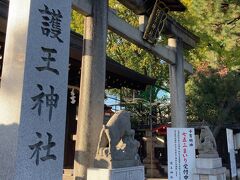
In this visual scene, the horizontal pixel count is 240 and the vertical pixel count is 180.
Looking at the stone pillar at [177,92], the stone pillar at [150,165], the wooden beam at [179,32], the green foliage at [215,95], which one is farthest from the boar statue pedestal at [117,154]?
the stone pillar at [150,165]

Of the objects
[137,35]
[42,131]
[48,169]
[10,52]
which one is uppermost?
[137,35]

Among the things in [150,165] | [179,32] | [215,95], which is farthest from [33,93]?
[150,165]

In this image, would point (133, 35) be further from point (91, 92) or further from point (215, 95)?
point (215, 95)

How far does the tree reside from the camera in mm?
14220

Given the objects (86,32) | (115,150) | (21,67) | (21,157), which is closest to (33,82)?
(21,67)

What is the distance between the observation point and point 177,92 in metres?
10.3

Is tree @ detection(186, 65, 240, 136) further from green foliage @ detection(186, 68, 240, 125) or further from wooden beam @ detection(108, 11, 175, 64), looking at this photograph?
wooden beam @ detection(108, 11, 175, 64)

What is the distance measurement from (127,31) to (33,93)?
196 inches

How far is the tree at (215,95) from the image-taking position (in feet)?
46.7

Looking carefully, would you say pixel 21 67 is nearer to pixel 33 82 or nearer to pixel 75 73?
pixel 33 82

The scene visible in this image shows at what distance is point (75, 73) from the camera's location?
31.9 feet

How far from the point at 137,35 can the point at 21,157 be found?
5882 millimetres

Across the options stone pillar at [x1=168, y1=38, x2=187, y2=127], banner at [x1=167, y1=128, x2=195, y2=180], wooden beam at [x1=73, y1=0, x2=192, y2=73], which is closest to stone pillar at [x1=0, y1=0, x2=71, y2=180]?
wooden beam at [x1=73, y1=0, x2=192, y2=73]

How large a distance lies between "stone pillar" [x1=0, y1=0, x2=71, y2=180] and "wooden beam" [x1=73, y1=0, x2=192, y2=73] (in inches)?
104
